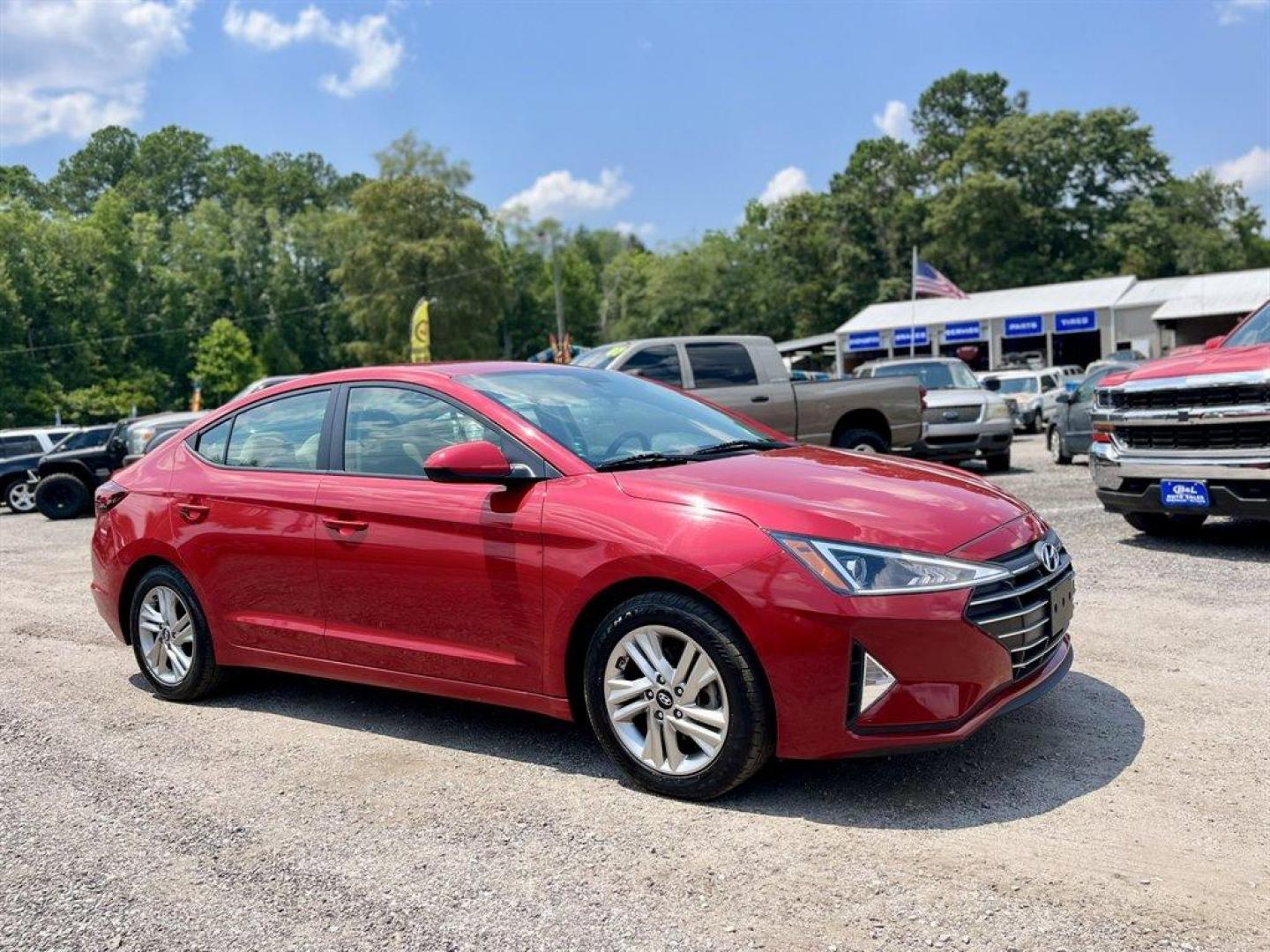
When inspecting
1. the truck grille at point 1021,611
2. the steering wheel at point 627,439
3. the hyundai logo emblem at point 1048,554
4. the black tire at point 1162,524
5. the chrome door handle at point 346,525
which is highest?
the steering wheel at point 627,439

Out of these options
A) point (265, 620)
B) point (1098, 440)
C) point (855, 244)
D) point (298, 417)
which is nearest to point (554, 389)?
point (298, 417)

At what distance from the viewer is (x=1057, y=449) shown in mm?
16859

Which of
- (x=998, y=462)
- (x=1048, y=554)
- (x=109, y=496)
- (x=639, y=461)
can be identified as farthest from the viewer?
(x=998, y=462)

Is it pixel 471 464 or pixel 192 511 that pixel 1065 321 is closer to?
A: pixel 192 511

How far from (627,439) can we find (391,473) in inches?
40.2

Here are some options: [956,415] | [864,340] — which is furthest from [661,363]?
[864,340]

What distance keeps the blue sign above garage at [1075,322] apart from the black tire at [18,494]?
40888mm

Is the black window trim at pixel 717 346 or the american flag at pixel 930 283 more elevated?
the american flag at pixel 930 283

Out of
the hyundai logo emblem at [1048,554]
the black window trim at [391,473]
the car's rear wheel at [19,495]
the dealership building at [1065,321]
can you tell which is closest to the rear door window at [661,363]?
the black window trim at [391,473]

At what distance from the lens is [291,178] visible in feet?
322

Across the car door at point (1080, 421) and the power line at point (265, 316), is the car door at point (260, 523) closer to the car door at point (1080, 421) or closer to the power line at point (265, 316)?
the car door at point (1080, 421)

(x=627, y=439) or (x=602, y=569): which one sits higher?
(x=627, y=439)

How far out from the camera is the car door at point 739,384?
12.7 m

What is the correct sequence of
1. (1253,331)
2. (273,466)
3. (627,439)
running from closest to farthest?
(627,439) < (273,466) < (1253,331)
